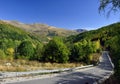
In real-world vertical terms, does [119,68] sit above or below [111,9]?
below

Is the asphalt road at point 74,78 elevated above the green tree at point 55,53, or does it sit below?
below

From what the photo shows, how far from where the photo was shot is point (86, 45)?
269 ft

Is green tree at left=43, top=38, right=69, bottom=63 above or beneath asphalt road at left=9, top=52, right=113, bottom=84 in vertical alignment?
above

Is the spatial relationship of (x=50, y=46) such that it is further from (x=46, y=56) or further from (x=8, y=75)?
(x=8, y=75)

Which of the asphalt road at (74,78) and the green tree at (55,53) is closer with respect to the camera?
the asphalt road at (74,78)

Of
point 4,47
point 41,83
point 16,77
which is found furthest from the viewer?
point 4,47

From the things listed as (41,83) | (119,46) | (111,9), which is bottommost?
(41,83)

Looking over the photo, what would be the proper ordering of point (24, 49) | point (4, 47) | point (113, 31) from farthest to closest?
point (4, 47)
point (24, 49)
point (113, 31)

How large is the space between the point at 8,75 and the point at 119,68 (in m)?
9.39

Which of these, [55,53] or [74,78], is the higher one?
[55,53]

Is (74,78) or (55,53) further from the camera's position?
(55,53)

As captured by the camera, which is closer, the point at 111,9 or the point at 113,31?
the point at 111,9

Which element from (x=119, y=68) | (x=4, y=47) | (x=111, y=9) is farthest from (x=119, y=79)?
(x=4, y=47)

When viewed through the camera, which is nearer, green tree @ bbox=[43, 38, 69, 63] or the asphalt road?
the asphalt road
